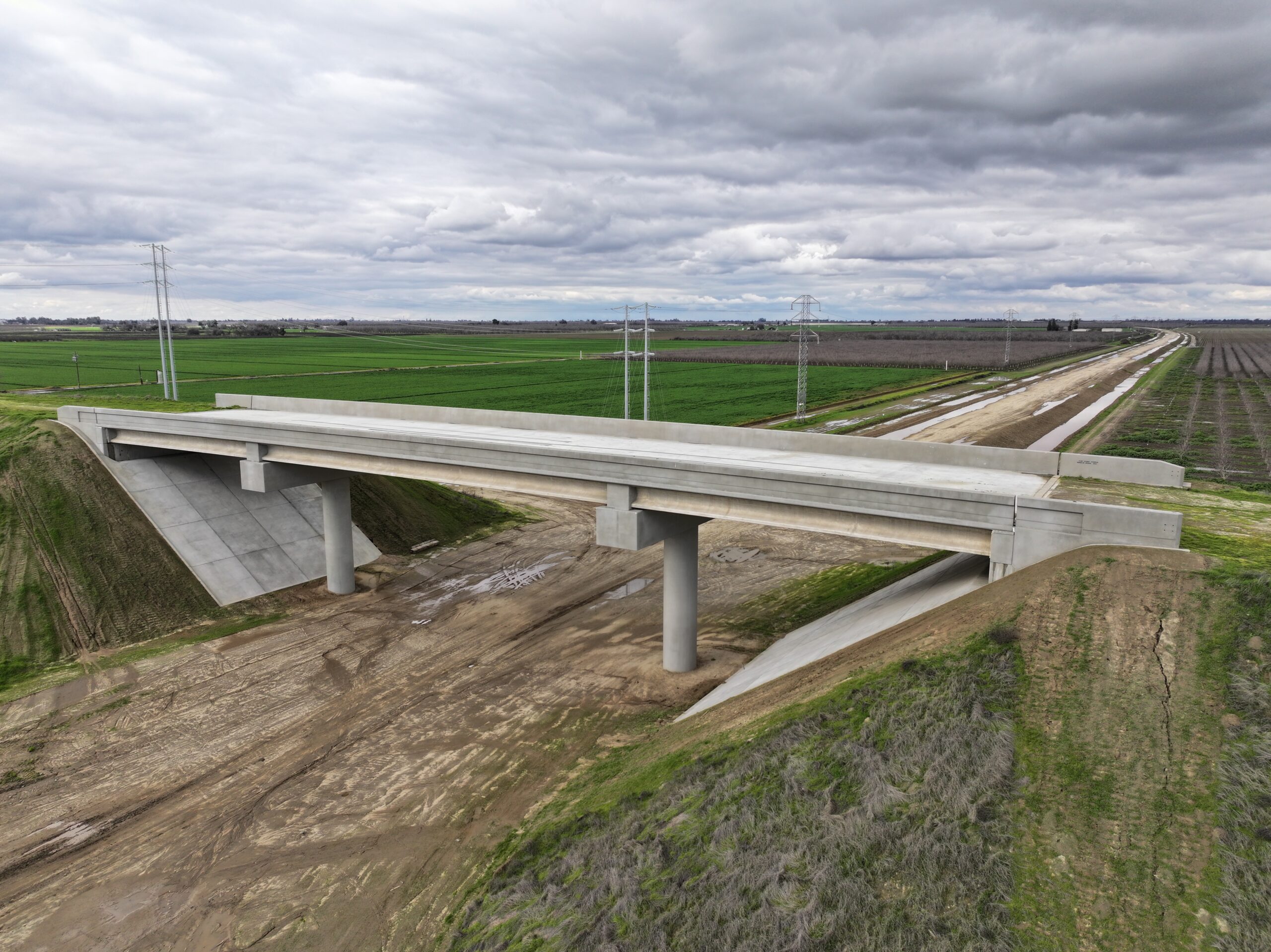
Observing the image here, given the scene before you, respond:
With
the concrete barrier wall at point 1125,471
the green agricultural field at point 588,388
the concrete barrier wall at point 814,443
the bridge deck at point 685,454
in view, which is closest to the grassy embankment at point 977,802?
the bridge deck at point 685,454

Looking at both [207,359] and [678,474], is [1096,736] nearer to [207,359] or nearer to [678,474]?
[678,474]

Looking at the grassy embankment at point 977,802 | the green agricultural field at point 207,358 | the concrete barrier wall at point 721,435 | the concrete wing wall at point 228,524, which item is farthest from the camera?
the green agricultural field at point 207,358

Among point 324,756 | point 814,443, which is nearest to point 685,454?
point 814,443

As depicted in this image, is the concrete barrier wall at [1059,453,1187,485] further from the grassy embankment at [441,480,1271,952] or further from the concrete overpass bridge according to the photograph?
the grassy embankment at [441,480,1271,952]

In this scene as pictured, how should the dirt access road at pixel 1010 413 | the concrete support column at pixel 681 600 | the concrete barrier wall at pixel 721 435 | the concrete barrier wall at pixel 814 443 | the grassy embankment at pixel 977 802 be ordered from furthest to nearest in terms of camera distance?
the dirt access road at pixel 1010 413 → the concrete barrier wall at pixel 721 435 → the concrete support column at pixel 681 600 → the concrete barrier wall at pixel 814 443 → the grassy embankment at pixel 977 802

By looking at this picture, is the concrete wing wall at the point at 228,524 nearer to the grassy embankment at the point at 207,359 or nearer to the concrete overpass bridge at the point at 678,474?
the concrete overpass bridge at the point at 678,474

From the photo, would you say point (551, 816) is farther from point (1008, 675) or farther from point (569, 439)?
point (569, 439)

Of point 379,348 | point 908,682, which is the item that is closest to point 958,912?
point 908,682
